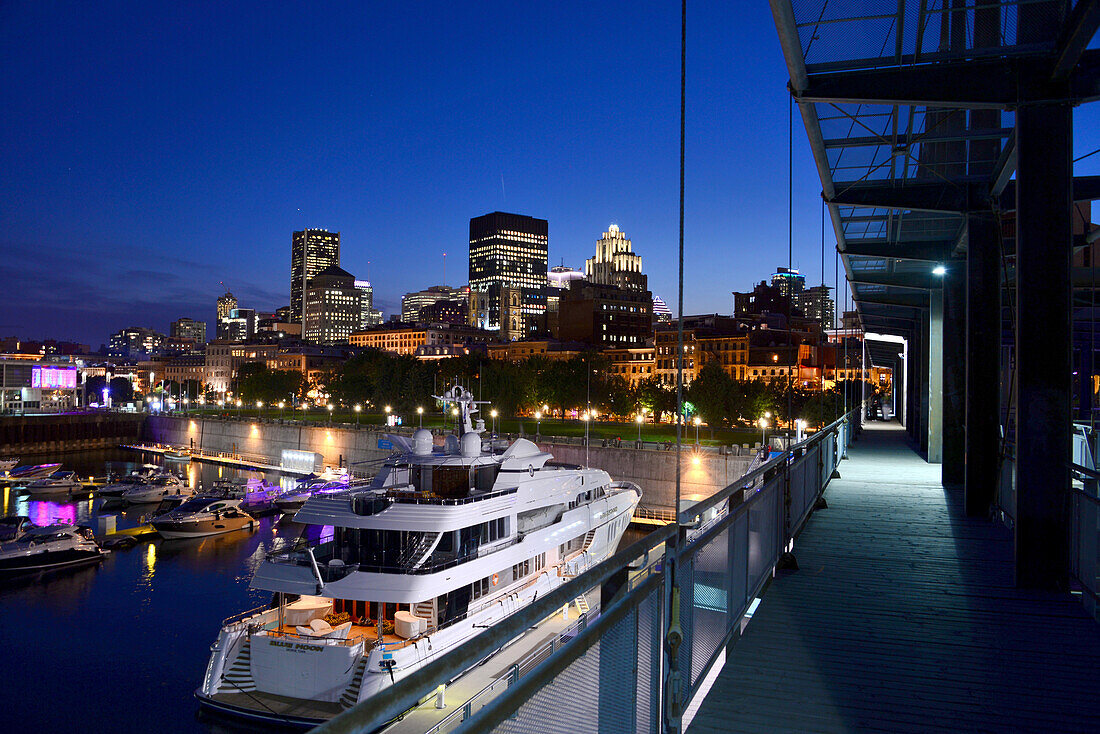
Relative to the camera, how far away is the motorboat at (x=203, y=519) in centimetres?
4053

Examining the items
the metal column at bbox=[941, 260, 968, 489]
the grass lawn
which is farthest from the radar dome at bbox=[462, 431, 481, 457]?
the grass lawn

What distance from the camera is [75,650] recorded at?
2484cm

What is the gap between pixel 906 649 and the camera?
583 cm

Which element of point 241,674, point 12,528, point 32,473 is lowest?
point 32,473

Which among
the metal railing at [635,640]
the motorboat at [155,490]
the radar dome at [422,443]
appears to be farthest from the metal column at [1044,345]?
the motorboat at [155,490]

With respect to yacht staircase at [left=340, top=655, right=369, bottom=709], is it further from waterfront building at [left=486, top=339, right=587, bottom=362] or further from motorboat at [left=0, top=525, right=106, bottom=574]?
waterfront building at [left=486, top=339, right=587, bottom=362]

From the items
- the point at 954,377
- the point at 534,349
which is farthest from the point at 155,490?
the point at 534,349

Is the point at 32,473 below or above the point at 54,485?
above

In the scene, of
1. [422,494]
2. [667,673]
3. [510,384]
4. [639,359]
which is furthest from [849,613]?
[639,359]

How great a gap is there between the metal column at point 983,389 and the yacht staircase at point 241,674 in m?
16.7

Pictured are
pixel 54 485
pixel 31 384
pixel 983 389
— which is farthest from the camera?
pixel 31 384

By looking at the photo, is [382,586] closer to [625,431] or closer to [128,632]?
[128,632]

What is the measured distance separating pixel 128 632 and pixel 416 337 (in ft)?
496

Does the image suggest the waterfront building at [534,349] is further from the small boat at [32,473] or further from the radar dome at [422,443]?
the radar dome at [422,443]
